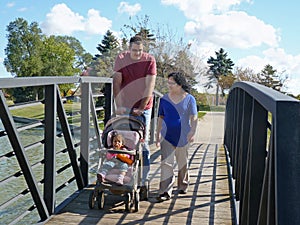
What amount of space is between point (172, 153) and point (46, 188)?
3.85 ft

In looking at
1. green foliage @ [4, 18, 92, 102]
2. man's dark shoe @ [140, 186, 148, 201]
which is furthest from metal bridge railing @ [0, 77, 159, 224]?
green foliage @ [4, 18, 92, 102]

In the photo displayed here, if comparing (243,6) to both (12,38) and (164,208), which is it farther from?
(164,208)

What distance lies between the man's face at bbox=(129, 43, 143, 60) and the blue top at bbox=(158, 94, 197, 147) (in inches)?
16.6

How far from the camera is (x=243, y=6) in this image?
109ft

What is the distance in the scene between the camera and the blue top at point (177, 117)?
12.0 feet

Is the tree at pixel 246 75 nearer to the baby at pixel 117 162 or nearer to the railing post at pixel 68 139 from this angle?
the railing post at pixel 68 139

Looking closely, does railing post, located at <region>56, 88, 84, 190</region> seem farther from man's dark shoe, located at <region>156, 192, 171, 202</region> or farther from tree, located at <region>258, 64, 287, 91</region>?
tree, located at <region>258, 64, 287, 91</region>

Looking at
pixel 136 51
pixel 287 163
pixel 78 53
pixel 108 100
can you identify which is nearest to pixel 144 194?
pixel 136 51

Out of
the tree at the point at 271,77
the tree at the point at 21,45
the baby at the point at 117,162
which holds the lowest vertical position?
the baby at the point at 117,162

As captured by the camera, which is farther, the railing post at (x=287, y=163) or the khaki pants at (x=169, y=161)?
the khaki pants at (x=169, y=161)

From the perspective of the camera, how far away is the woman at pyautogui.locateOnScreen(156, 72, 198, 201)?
3.64 m

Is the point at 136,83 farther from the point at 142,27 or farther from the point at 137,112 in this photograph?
the point at 142,27

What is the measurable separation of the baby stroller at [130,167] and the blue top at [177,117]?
0.23 metres

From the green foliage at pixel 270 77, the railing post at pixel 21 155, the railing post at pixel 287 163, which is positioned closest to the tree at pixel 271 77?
the green foliage at pixel 270 77
